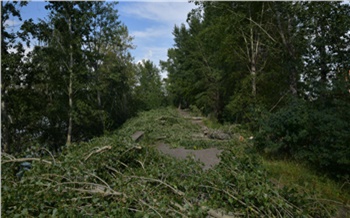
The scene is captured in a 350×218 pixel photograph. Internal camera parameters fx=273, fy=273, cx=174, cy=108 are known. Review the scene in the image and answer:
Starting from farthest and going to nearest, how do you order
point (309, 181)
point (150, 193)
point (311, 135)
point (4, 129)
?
point (4, 129), point (311, 135), point (309, 181), point (150, 193)

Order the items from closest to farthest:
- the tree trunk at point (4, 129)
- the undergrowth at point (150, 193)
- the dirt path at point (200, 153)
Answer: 1. the undergrowth at point (150, 193)
2. the dirt path at point (200, 153)
3. the tree trunk at point (4, 129)

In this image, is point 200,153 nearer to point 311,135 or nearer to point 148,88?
point 311,135

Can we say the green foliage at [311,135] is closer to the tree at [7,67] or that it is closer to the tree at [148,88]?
the tree at [7,67]

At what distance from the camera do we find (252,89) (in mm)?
14070

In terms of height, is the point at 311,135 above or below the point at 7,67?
below

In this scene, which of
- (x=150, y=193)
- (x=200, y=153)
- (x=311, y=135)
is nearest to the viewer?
(x=150, y=193)

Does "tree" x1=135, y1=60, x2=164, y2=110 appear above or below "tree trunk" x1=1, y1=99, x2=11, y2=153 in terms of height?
above

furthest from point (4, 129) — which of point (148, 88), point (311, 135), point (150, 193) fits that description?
point (148, 88)

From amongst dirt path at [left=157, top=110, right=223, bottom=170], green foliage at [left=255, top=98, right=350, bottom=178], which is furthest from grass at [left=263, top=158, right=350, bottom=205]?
dirt path at [left=157, top=110, right=223, bottom=170]

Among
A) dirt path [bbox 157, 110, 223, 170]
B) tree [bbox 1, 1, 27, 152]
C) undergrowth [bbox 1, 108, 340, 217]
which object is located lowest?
dirt path [bbox 157, 110, 223, 170]

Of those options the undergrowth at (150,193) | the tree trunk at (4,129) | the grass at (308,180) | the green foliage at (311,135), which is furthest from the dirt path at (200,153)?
the tree trunk at (4,129)

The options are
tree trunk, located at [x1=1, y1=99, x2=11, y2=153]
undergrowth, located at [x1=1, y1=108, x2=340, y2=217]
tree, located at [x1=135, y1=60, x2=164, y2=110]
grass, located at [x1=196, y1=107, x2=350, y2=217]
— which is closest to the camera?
undergrowth, located at [x1=1, y1=108, x2=340, y2=217]

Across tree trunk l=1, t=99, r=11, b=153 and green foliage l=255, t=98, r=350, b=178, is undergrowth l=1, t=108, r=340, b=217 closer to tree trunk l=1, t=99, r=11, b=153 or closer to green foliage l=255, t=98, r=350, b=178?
green foliage l=255, t=98, r=350, b=178

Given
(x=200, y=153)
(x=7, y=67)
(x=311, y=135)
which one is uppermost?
(x=7, y=67)
